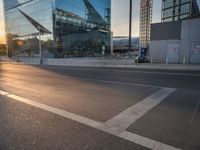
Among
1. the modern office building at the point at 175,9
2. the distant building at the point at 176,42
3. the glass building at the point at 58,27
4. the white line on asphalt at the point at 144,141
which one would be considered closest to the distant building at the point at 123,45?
the glass building at the point at 58,27

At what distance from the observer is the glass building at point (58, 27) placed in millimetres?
57031

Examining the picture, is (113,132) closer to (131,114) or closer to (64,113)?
(131,114)

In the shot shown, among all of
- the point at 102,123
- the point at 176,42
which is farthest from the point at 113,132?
the point at 176,42

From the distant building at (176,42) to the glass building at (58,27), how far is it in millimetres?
28504

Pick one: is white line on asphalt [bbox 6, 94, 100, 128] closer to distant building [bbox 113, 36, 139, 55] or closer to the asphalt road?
the asphalt road

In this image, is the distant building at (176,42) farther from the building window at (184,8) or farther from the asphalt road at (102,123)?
the building window at (184,8)

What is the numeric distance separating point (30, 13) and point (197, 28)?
5682 centimetres

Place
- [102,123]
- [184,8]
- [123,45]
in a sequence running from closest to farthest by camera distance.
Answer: [102,123] → [184,8] → [123,45]

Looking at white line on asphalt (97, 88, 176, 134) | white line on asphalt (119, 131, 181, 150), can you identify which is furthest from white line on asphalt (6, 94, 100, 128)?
white line on asphalt (119, 131, 181, 150)

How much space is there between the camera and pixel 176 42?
82.7ft

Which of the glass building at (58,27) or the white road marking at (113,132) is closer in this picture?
the white road marking at (113,132)

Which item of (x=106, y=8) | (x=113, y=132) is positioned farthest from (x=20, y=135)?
(x=106, y=8)

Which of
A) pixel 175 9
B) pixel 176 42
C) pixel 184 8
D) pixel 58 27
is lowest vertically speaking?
pixel 176 42

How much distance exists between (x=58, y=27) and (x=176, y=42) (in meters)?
40.3
